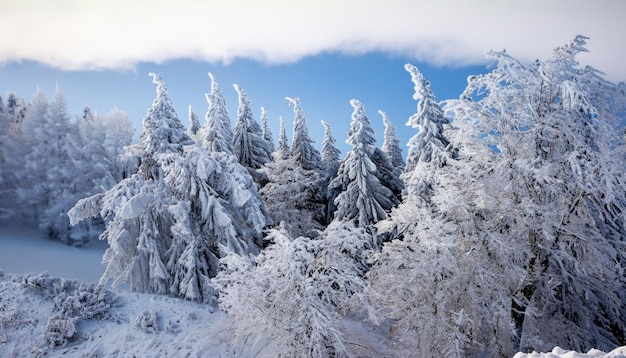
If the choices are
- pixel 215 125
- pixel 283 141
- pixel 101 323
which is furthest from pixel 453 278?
pixel 283 141

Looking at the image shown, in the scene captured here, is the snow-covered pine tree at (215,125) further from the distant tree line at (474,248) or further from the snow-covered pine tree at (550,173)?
the snow-covered pine tree at (550,173)

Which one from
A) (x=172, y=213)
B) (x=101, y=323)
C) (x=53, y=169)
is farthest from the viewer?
(x=53, y=169)

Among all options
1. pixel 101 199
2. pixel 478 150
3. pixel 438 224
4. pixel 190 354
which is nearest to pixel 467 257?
pixel 438 224

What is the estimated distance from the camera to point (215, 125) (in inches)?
1067

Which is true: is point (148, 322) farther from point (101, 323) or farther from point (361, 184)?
point (361, 184)

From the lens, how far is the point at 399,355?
1248 centimetres

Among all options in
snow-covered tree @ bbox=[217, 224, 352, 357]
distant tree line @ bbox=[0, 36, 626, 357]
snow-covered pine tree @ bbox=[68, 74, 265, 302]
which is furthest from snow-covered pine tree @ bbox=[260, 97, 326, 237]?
snow-covered tree @ bbox=[217, 224, 352, 357]

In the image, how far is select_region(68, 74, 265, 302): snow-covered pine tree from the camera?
17.6 metres

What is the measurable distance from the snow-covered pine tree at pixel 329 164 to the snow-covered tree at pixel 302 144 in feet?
2.40

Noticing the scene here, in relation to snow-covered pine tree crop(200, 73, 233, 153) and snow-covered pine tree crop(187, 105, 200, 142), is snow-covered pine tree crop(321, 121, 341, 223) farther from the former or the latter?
snow-covered pine tree crop(187, 105, 200, 142)

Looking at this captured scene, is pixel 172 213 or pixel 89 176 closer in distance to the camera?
pixel 172 213

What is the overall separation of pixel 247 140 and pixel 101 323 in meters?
17.6

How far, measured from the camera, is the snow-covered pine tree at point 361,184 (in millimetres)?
22062

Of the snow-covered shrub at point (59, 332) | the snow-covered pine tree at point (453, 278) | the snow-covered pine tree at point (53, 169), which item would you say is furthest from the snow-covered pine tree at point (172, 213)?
the snow-covered pine tree at point (53, 169)
